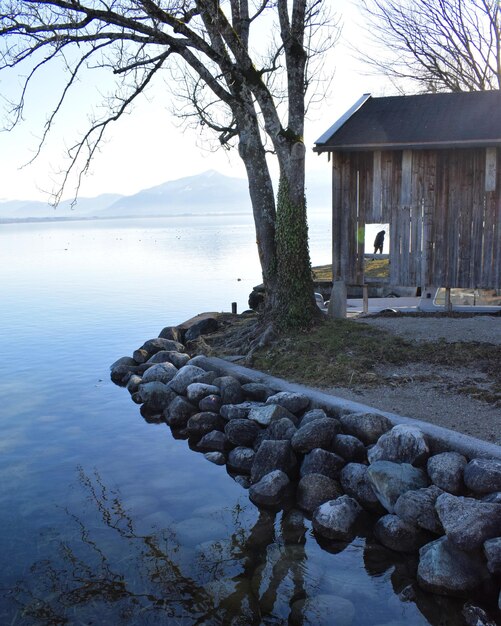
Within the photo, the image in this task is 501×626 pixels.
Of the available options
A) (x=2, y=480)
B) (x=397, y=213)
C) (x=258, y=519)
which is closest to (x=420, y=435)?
(x=258, y=519)

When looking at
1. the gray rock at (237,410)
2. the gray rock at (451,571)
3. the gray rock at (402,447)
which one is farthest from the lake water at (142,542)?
the gray rock at (402,447)

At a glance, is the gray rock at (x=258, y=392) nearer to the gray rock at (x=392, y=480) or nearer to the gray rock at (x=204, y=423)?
the gray rock at (x=204, y=423)

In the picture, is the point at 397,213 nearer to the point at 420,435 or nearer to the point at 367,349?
the point at 367,349

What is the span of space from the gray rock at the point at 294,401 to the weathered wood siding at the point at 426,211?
5.97 metres

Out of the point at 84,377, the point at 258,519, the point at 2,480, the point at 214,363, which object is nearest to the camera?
the point at 258,519

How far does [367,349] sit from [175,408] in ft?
11.5

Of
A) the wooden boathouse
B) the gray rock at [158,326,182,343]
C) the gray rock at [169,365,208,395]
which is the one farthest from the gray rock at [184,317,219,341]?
the gray rock at [169,365,208,395]

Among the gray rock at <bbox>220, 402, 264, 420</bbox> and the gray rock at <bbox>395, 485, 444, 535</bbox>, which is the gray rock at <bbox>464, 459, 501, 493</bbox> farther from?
the gray rock at <bbox>220, 402, 264, 420</bbox>

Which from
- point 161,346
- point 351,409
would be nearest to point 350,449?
point 351,409

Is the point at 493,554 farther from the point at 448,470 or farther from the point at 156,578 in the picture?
the point at 156,578

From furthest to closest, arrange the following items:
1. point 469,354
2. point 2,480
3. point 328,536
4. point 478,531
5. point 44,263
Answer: point 44,263
point 469,354
point 2,480
point 328,536
point 478,531

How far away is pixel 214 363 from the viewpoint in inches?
522

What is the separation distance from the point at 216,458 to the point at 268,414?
99 centimetres

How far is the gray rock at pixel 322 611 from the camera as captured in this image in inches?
237
